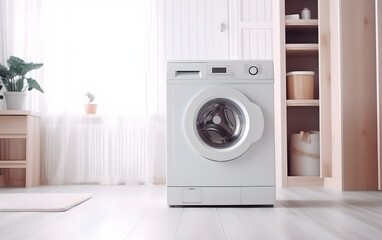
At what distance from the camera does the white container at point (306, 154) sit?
3711 mm

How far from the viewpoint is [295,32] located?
4.09 meters

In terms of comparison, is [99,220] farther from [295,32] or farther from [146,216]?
[295,32]

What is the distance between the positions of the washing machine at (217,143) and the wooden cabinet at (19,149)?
170cm

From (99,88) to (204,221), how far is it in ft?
7.86

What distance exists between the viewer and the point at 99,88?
4242 millimetres

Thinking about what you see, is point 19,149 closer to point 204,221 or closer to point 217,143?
point 217,143

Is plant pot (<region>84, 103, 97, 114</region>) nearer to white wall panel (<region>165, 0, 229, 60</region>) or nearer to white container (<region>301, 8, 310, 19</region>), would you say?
white wall panel (<region>165, 0, 229, 60</region>)

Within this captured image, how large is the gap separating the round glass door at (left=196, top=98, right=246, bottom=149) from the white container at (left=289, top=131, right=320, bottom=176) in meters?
1.18

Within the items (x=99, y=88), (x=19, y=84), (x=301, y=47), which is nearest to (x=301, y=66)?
(x=301, y=47)

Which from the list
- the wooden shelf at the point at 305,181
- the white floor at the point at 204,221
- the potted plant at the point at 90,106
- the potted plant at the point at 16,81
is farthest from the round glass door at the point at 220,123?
the potted plant at the point at 16,81

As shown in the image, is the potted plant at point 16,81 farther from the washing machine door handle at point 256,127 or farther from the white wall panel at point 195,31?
the washing machine door handle at point 256,127

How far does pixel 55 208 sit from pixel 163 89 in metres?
1.93

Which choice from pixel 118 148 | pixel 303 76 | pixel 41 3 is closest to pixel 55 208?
pixel 118 148

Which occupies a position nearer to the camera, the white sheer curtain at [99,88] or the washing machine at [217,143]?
the washing machine at [217,143]
